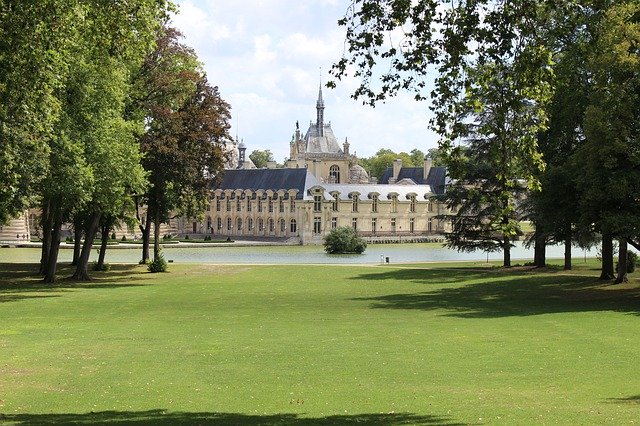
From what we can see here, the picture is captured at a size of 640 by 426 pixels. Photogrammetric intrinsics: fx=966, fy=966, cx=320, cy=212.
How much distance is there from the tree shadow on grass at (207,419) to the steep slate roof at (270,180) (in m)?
102

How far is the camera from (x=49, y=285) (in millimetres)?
37688

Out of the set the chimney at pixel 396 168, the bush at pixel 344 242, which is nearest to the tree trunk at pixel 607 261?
the bush at pixel 344 242

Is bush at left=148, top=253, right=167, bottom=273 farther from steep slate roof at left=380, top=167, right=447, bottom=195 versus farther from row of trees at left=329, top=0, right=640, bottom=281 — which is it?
steep slate roof at left=380, top=167, right=447, bottom=195

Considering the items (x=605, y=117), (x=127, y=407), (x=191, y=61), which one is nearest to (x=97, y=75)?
(x=191, y=61)

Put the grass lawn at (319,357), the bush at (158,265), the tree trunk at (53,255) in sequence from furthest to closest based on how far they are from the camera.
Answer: the bush at (158,265) → the tree trunk at (53,255) → the grass lawn at (319,357)

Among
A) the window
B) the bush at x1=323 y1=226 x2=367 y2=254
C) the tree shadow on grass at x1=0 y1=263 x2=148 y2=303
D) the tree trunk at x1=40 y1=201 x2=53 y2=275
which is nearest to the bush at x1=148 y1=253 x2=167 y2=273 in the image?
the tree shadow on grass at x1=0 y1=263 x2=148 y2=303

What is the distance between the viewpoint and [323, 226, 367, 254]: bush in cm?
7875

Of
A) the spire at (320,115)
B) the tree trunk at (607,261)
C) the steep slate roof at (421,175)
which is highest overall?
the spire at (320,115)

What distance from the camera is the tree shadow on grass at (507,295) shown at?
91.0 ft

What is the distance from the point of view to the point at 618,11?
→ 1028 inches

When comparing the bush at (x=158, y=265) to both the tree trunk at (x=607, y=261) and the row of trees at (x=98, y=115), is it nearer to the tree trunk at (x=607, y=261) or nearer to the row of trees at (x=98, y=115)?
the row of trees at (x=98, y=115)

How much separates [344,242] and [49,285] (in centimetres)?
4300

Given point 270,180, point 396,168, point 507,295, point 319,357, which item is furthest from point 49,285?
point 396,168

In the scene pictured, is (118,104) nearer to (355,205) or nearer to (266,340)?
(266,340)
